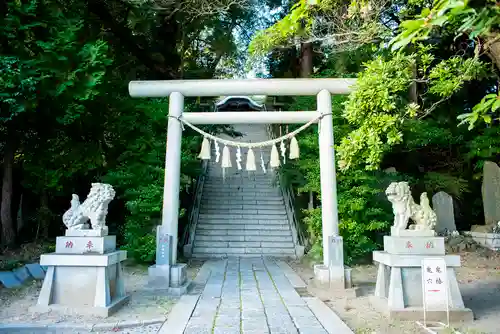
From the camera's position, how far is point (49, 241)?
1148 cm

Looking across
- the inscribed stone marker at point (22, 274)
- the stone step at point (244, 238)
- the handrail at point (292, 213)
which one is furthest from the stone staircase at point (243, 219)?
Result: the inscribed stone marker at point (22, 274)

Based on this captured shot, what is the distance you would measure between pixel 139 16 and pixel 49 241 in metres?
7.85

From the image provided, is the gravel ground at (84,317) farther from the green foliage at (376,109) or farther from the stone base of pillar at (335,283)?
the green foliage at (376,109)

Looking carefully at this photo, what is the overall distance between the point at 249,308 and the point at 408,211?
9.80 ft

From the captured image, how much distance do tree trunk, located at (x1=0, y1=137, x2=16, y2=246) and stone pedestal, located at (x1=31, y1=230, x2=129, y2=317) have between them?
5.57 m

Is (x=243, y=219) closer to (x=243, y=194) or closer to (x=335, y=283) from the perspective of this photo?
(x=243, y=194)

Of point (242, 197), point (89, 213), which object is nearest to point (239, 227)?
point (242, 197)

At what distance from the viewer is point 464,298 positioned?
695cm

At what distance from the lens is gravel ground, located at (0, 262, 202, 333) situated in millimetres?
5477

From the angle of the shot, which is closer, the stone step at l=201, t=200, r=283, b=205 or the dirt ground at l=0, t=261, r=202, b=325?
the dirt ground at l=0, t=261, r=202, b=325

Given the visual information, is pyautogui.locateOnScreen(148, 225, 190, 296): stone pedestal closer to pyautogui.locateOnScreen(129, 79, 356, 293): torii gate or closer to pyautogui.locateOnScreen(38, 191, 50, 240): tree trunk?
pyautogui.locateOnScreen(129, 79, 356, 293): torii gate

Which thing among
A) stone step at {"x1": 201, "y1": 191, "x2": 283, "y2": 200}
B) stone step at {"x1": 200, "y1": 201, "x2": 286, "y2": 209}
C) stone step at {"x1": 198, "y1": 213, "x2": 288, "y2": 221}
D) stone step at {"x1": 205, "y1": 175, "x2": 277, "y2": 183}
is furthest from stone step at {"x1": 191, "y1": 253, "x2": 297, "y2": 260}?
stone step at {"x1": 205, "y1": 175, "x2": 277, "y2": 183}

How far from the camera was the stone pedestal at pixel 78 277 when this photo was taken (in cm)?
583

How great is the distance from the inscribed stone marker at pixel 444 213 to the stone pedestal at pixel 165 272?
9.02 m
